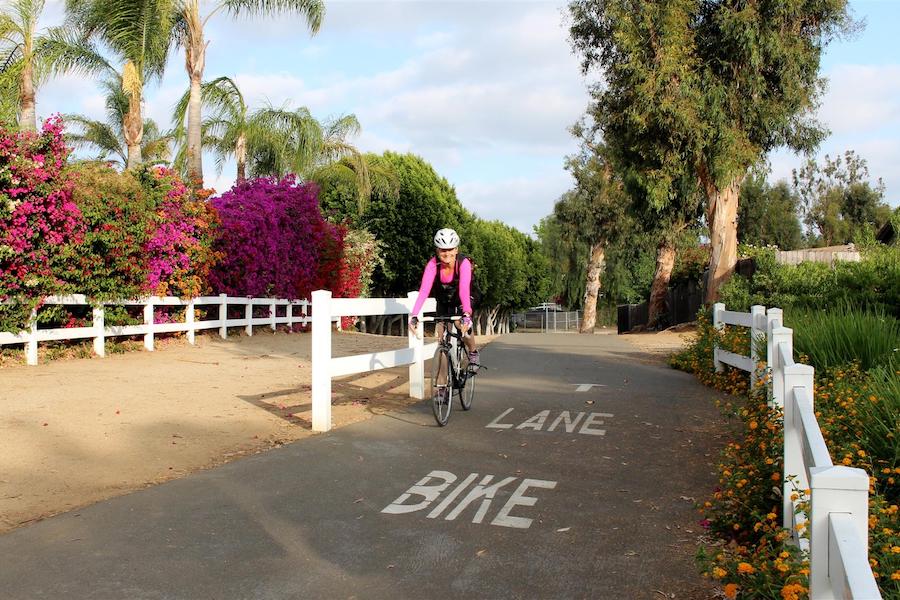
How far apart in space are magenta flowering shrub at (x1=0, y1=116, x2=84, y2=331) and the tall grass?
33.3 ft

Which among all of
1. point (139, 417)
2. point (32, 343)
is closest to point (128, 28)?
point (32, 343)

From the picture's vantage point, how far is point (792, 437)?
4.21m

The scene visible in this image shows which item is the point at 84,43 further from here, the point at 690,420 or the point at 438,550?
the point at 438,550

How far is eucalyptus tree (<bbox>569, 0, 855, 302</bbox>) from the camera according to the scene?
72.7ft

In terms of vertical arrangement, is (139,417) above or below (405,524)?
above

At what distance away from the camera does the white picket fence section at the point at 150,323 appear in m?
11.5

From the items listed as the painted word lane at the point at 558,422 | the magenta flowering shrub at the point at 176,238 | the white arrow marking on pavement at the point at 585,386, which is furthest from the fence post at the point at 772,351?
the magenta flowering shrub at the point at 176,238

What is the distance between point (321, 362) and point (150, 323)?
8.08 metres

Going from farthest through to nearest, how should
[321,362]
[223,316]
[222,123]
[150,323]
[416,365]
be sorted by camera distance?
1. [222,123]
2. [223,316]
3. [150,323]
4. [416,365]
5. [321,362]

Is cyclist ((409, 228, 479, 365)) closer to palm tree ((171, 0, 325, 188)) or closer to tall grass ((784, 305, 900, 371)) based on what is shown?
tall grass ((784, 305, 900, 371))

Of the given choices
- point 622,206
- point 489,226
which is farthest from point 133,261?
point 489,226

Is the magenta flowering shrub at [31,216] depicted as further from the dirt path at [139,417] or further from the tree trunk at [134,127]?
the tree trunk at [134,127]

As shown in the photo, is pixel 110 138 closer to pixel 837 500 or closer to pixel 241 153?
pixel 241 153

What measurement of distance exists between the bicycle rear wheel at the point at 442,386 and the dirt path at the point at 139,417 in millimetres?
1070
